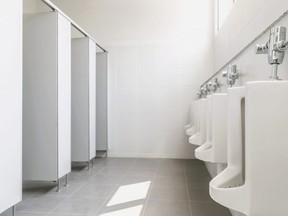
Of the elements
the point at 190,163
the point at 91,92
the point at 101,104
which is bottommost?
the point at 190,163

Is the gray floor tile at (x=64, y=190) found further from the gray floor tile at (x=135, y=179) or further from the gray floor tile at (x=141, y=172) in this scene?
the gray floor tile at (x=141, y=172)

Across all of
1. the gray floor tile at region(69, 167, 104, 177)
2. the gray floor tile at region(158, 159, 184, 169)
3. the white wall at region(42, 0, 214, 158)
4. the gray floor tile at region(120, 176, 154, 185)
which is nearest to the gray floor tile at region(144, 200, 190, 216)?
the gray floor tile at region(120, 176, 154, 185)

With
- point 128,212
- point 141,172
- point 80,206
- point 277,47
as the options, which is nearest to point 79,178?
point 141,172

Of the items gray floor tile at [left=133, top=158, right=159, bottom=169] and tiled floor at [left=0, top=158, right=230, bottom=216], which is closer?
tiled floor at [left=0, top=158, right=230, bottom=216]

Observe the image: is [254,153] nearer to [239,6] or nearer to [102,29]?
[239,6]

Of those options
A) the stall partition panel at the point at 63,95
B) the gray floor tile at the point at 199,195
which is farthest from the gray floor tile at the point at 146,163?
the stall partition panel at the point at 63,95

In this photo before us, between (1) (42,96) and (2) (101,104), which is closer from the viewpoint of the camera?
(1) (42,96)

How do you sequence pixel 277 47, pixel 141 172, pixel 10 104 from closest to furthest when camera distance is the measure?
1. pixel 277 47
2. pixel 10 104
3. pixel 141 172

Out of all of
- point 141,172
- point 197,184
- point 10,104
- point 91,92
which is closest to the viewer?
point 10,104

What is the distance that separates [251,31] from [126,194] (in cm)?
173

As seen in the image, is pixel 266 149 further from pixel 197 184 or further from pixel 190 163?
pixel 190 163

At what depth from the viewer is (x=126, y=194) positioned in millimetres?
2350

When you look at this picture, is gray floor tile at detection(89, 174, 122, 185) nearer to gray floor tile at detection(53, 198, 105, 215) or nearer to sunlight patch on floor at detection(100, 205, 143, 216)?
gray floor tile at detection(53, 198, 105, 215)

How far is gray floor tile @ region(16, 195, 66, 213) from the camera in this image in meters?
2.02
